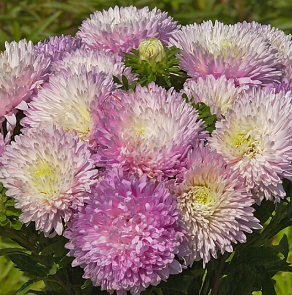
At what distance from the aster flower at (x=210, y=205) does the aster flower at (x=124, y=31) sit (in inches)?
12.3

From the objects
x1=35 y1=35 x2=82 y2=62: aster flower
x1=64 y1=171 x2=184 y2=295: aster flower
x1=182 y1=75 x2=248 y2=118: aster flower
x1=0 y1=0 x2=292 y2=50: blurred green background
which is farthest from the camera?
x1=0 y1=0 x2=292 y2=50: blurred green background

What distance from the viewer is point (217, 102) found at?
876 mm

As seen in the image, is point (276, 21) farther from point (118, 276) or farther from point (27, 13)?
point (118, 276)

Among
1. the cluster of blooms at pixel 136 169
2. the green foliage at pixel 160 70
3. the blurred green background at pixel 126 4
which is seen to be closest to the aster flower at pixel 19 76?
the cluster of blooms at pixel 136 169

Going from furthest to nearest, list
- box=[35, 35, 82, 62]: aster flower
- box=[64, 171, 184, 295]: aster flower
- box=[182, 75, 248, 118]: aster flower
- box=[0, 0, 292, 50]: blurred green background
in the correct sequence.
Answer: box=[0, 0, 292, 50]: blurred green background → box=[35, 35, 82, 62]: aster flower → box=[182, 75, 248, 118]: aster flower → box=[64, 171, 184, 295]: aster flower

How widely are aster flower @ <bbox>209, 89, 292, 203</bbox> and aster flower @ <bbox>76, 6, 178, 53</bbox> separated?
26 cm

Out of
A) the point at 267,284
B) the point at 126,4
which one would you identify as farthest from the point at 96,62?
the point at 126,4

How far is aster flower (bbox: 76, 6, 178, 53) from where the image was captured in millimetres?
1000

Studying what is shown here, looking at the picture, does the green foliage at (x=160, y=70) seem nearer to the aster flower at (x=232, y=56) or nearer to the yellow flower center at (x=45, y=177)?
the aster flower at (x=232, y=56)

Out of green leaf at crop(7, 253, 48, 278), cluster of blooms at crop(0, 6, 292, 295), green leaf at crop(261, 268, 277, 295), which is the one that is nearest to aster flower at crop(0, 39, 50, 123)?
cluster of blooms at crop(0, 6, 292, 295)

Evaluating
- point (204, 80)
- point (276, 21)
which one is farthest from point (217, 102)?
point (276, 21)

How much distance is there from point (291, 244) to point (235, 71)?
121 centimetres

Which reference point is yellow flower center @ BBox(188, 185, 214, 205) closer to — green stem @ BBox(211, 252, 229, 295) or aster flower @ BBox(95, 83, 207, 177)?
aster flower @ BBox(95, 83, 207, 177)

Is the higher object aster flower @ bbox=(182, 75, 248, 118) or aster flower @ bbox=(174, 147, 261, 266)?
aster flower @ bbox=(182, 75, 248, 118)
